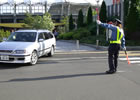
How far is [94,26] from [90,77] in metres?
22.8

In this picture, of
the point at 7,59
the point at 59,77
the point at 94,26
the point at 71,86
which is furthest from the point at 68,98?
the point at 94,26

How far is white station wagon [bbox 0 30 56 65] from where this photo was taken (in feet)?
28.6

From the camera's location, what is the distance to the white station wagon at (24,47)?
8.72 metres

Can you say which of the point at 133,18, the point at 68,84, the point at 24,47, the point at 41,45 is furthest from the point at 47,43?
the point at 133,18

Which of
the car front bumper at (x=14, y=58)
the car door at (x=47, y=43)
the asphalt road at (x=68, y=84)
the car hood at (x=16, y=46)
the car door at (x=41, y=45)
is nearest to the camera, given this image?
the asphalt road at (x=68, y=84)

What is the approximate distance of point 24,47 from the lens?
893 centimetres

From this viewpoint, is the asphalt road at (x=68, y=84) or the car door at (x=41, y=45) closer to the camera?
the asphalt road at (x=68, y=84)

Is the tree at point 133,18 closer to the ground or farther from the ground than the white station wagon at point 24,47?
farther from the ground

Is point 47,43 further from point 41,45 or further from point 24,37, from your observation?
point 24,37

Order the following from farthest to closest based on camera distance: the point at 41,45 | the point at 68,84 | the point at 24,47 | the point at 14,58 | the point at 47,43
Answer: the point at 47,43 < the point at 41,45 < the point at 24,47 < the point at 14,58 < the point at 68,84

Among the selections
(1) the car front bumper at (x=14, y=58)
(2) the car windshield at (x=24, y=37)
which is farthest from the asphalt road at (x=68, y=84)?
(2) the car windshield at (x=24, y=37)

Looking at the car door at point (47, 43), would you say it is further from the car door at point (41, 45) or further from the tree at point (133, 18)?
the tree at point (133, 18)

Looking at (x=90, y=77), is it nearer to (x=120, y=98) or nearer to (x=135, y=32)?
(x=120, y=98)

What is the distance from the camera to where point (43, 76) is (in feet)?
23.9
